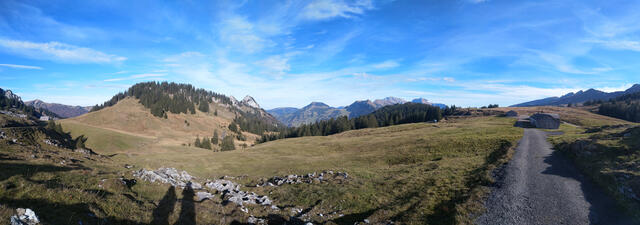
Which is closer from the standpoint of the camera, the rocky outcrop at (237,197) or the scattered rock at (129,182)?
the scattered rock at (129,182)

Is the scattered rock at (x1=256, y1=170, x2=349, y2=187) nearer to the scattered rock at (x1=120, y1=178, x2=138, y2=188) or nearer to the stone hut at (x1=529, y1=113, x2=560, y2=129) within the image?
the scattered rock at (x1=120, y1=178, x2=138, y2=188)

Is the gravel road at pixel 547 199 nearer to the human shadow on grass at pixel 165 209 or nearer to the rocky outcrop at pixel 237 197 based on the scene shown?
the rocky outcrop at pixel 237 197

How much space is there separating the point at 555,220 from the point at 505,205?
2175 millimetres

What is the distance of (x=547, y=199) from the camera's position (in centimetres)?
1444

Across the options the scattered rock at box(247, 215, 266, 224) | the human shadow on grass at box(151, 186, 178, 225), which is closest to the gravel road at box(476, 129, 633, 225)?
the scattered rock at box(247, 215, 266, 224)

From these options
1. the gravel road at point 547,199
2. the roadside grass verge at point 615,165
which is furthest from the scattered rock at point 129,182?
the roadside grass verge at point 615,165

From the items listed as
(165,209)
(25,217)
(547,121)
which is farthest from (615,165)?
(547,121)

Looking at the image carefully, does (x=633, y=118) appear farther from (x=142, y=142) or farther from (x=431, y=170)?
(x=142, y=142)

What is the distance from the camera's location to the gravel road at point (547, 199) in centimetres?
1218

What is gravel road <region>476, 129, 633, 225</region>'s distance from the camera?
12180 millimetres

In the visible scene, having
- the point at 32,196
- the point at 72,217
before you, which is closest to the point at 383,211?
the point at 72,217

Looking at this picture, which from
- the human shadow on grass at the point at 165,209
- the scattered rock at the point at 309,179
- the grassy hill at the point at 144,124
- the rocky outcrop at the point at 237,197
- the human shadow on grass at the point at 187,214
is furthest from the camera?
the grassy hill at the point at 144,124

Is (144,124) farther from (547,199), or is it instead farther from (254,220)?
(547,199)

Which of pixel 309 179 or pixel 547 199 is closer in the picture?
pixel 547 199
